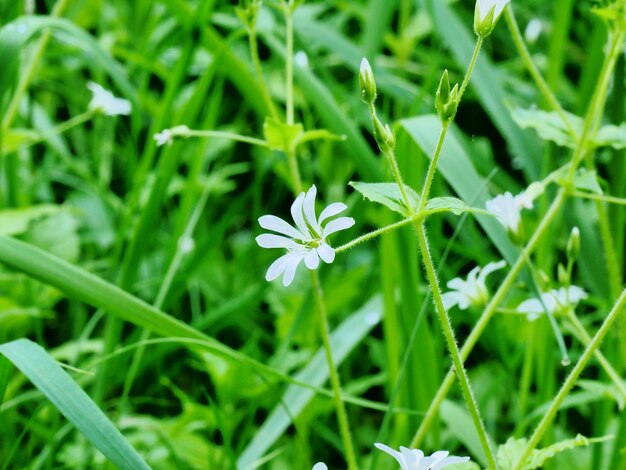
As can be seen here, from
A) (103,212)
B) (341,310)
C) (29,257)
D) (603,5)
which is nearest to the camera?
(29,257)

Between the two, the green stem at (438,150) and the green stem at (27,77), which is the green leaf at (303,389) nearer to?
the green stem at (438,150)

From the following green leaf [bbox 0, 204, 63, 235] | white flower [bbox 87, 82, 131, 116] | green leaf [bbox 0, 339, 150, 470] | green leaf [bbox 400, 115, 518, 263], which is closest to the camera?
green leaf [bbox 0, 339, 150, 470]

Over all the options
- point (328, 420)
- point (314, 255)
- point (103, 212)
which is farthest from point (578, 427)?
point (103, 212)

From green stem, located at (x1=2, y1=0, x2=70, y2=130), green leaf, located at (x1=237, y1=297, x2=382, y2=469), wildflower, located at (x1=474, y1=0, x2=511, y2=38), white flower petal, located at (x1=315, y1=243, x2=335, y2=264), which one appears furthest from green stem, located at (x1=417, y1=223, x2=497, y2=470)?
green stem, located at (x1=2, y1=0, x2=70, y2=130)

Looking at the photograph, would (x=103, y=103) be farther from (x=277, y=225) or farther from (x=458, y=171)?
(x=277, y=225)

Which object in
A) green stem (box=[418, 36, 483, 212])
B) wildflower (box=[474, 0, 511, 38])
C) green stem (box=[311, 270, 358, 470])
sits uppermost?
wildflower (box=[474, 0, 511, 38])

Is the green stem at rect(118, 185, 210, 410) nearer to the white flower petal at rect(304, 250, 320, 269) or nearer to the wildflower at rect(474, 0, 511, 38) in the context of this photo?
the white flower petal at rect(304, 250, 320, 269)

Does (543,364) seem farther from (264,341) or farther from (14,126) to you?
(14,126)

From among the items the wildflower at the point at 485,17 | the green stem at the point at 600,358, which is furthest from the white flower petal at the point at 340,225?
the green stem at the point at 600,358
